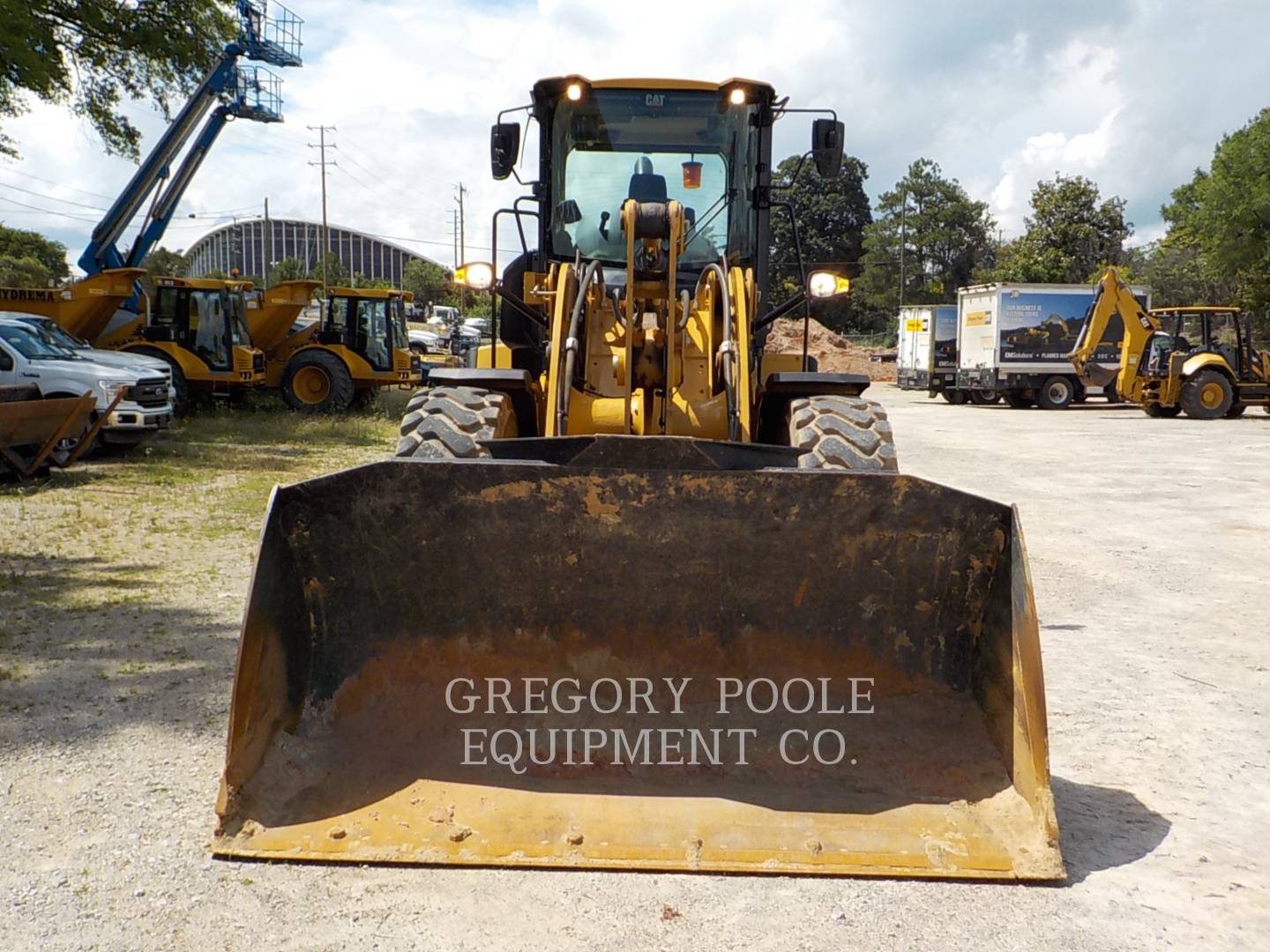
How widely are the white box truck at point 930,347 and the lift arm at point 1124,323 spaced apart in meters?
6.80

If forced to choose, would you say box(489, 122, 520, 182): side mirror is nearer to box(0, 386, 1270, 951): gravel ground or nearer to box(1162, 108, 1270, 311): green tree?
box(0, 386, 1270, 951): gravel ground

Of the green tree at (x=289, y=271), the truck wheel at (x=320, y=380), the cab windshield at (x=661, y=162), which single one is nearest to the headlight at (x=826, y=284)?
the cab windshield at (x=661, y=162)

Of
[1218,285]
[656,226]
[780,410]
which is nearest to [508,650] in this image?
[656,226]

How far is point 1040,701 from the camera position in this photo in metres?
3.29

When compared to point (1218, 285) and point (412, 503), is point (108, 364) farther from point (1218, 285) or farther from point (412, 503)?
point (1218, 285)

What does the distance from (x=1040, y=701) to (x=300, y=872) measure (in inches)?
86.5

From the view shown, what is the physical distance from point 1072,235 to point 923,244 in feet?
47.8

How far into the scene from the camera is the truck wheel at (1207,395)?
24484 mm

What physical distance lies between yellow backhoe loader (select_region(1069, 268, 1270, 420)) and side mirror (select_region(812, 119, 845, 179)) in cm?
2080

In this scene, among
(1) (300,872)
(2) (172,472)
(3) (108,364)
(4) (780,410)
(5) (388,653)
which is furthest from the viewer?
(3) (108,364)

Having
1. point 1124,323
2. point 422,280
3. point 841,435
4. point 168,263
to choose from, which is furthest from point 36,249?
point 841,435

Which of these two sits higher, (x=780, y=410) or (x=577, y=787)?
(x=780, y=410)

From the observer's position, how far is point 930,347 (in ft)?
111

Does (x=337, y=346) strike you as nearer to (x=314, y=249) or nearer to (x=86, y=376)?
(x=86, y=376)
